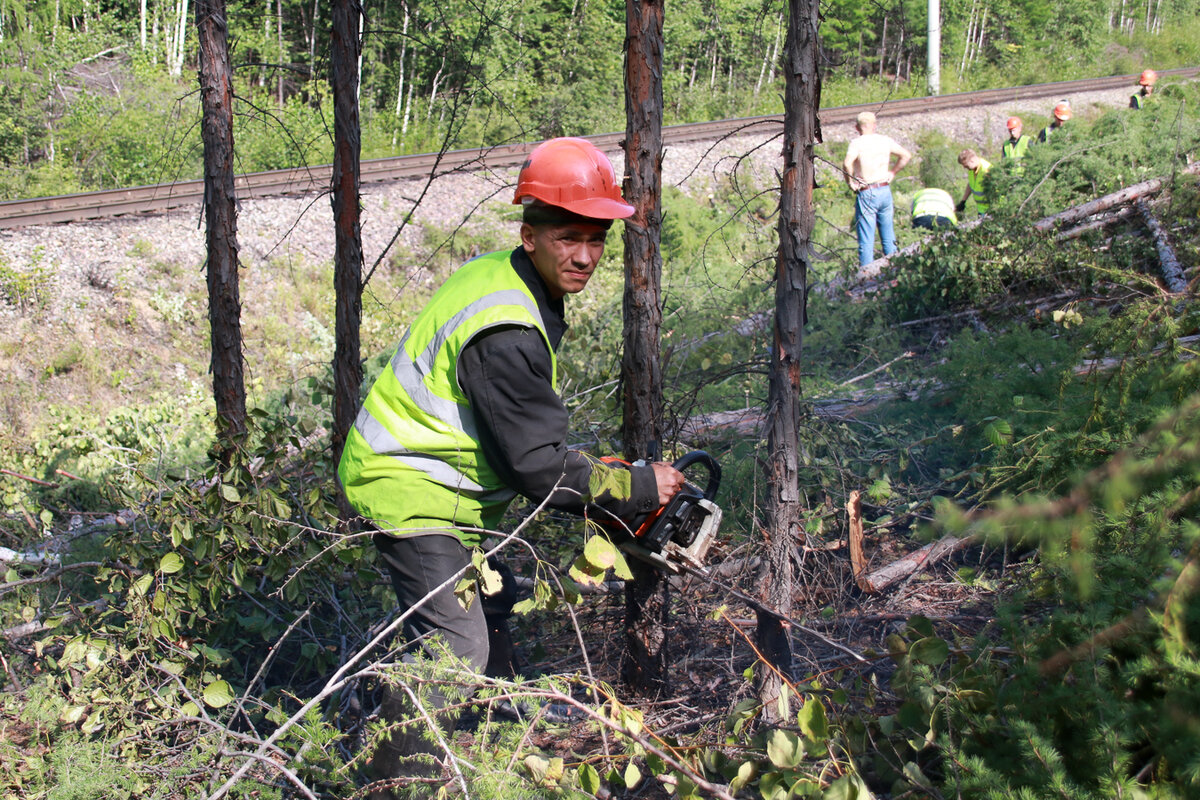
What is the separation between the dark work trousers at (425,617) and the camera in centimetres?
294

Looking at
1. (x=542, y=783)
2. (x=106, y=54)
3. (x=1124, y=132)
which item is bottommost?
(x=542, y=783)

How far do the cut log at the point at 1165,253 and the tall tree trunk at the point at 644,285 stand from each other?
4911 millimetres

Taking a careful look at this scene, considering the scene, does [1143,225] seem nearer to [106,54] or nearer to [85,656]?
[85,656]

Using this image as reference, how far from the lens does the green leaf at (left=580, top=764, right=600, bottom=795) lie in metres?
2.37

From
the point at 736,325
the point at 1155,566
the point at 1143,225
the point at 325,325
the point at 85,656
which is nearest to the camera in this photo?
the point at 1155,566

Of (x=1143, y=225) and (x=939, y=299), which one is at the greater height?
(x=1143, y=225)

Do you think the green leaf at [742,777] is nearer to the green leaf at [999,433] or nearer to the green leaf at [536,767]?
the green leaf at [536,767]

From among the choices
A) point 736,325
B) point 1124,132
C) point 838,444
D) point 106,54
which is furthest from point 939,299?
point 106,54

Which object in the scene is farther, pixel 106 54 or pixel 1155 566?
pixel 106 54

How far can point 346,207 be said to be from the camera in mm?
5129

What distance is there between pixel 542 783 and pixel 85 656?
7.99 ft

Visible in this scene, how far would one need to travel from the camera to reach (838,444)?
186 inches

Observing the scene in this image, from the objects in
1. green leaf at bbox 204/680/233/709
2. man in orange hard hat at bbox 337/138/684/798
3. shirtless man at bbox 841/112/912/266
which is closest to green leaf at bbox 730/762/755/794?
man in orange hard hat at bbox 337/138/684/798

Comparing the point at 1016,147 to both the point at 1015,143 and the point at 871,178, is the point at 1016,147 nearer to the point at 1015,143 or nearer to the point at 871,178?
the point at 1015,143
